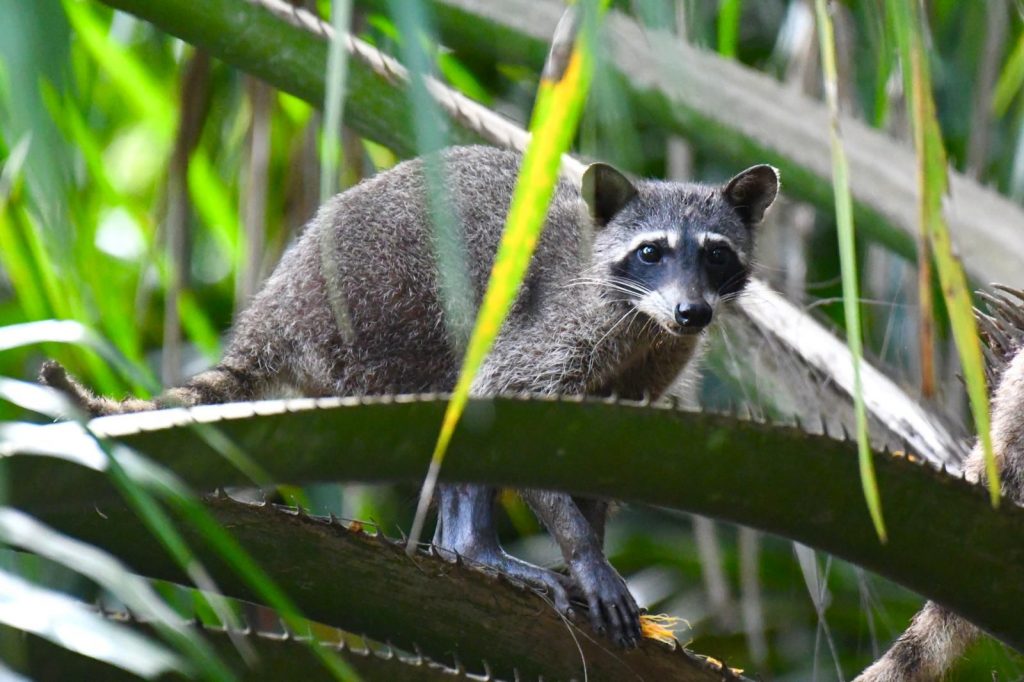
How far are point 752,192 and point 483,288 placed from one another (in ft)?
3.20

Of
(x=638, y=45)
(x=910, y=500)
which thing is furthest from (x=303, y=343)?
(x=910, y=500)

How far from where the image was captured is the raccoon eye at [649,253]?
4.49 m

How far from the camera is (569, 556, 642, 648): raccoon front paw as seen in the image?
3.20m

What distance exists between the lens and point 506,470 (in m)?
2.23

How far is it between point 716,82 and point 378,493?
66.7 inches

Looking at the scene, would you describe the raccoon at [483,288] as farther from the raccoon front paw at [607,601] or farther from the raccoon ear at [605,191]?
the raccoon front paw at [607,601]

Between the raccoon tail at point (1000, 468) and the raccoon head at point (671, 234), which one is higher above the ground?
the raccoon head at point (671, 234)

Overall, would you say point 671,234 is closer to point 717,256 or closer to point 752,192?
point 717,256

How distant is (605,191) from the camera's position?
457 cm

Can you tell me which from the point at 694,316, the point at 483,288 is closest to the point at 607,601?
the point at 694,316

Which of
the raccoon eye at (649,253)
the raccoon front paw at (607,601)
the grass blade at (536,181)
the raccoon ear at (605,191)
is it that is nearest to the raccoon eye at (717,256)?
the raccoon eye at (649,253)

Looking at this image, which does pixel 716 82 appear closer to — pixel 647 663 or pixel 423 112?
pixel 647 663

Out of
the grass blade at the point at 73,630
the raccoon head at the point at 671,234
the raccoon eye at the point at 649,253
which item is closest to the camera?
the grass blade at the point at 73,630

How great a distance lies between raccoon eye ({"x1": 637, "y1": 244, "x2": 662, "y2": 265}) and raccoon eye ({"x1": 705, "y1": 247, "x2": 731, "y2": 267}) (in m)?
0.16
